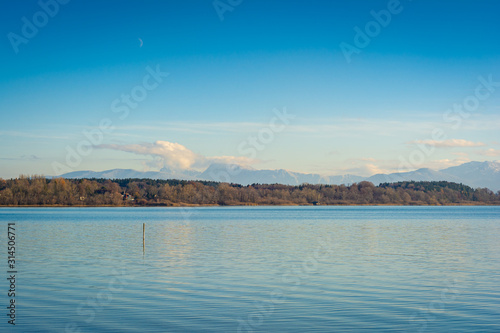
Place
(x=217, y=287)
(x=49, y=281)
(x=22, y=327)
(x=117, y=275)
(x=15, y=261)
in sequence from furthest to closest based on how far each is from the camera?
(x=15, y=261) < (x=117, y=275) < (x=49, y=281) < (x=217, y=287) < (x=22, y=327)

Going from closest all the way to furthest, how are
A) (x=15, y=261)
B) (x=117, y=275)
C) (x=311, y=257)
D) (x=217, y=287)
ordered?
1. (x=217, y=287)
2. (x=117, y=275)
3. (x=15, y=261)
4. (x=311, y=257)

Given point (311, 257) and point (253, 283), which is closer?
point (253, 283)

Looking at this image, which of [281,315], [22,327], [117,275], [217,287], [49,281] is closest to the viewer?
[22,327]

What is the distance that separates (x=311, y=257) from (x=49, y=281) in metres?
15.7

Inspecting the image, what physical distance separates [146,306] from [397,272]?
1344cm

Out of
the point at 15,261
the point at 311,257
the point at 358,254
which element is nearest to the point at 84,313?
the point at 15,261

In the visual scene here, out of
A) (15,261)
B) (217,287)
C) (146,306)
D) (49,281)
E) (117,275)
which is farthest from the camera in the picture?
(15,261)

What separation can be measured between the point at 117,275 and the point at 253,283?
7.04 m

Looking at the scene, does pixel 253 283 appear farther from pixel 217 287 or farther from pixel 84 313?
pixel 84 313

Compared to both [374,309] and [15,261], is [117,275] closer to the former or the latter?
[15,261]

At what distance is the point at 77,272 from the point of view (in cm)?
2588

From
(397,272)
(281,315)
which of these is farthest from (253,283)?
(397,272)

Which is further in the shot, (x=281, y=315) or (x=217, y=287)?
Answer: (x=217, y=287)

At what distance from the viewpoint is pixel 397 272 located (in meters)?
25.8
